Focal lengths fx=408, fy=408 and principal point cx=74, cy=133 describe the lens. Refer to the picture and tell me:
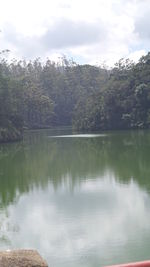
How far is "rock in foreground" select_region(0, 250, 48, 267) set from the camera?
11.7 feet

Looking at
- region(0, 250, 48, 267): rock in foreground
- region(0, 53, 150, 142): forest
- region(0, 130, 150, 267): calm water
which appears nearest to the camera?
region(0, 250, 48, 267): rock in foreground

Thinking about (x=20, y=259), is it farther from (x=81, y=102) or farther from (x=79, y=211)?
(x=81, y=102)

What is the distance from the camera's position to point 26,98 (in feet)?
203

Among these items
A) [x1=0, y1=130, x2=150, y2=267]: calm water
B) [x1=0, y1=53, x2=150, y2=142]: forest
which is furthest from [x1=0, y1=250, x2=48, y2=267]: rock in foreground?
[x1=0, y1=53, x2=150, y2=142]: forest

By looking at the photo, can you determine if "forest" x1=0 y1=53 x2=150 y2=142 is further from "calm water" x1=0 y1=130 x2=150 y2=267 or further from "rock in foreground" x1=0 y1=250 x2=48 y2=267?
"rock in foreground" x1=0 y1=250 x2=48 y2=267

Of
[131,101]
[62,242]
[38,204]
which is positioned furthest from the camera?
[131,101]

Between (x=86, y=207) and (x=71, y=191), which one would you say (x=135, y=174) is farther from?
(x=86, y=207)

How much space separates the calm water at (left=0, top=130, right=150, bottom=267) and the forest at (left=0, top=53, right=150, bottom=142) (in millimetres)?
20827

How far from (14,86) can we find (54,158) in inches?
1068

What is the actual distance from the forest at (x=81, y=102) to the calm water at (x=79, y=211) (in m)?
20.8

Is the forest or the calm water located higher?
the forest

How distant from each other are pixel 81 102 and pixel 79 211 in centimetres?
4904

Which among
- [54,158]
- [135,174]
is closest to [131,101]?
[54,158]

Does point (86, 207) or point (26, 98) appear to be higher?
point (26, 98)
